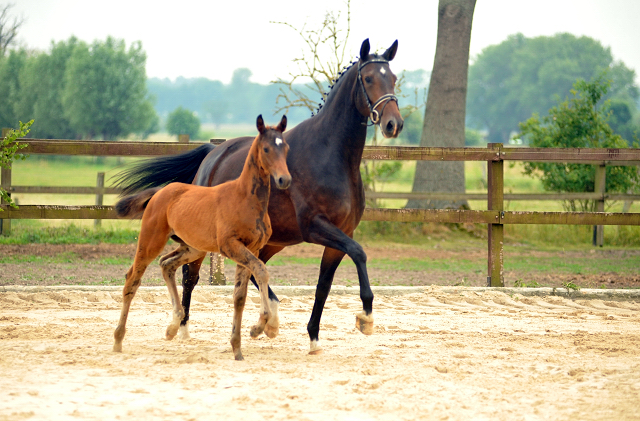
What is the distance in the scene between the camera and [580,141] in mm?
13555

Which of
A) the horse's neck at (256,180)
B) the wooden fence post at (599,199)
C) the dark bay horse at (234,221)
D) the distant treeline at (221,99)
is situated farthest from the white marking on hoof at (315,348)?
the distant treeline at (221,99)

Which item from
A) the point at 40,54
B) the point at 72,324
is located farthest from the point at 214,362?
the point at 40,54

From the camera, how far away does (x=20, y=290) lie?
6645mm

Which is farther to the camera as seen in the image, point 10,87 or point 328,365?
point 10,87

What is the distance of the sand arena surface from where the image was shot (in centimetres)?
318

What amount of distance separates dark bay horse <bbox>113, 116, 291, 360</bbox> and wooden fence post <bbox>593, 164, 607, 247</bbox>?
9.51 metres

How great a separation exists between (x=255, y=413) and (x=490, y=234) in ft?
17.0

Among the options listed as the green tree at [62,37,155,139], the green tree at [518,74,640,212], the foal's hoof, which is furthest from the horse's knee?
the green tree at [62,37,155,139]

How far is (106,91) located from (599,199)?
147 feet

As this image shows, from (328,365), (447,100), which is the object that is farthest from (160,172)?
(447,100)

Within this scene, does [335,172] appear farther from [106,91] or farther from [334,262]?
[106,91]

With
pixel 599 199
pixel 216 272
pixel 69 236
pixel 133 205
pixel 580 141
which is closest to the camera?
pixel 133 205

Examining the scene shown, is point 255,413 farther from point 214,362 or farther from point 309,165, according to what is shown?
point 309,165

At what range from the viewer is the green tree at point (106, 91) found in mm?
47594
